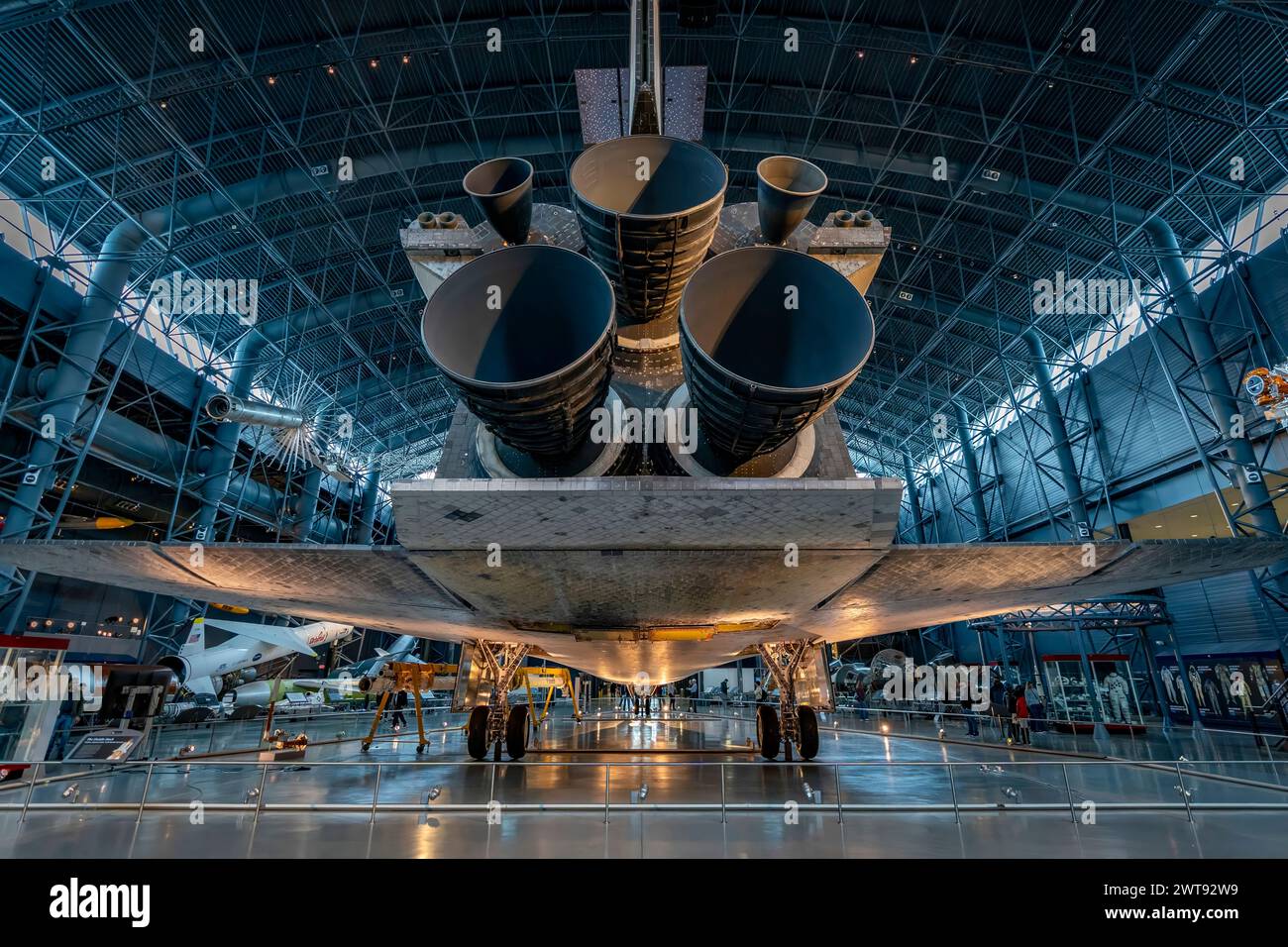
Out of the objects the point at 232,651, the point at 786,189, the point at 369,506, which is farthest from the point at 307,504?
the point at 786,189

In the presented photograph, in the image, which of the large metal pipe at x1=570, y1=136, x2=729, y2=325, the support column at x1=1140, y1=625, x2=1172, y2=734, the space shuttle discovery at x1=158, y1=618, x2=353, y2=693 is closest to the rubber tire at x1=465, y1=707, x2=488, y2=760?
the large metal pipe at x1=570, y1=136, x2=729, y2=325

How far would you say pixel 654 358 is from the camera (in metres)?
3.91

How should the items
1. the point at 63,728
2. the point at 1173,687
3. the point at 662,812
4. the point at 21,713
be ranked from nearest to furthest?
the point at 662,812
the point at 21,713
the point at 63,728
the point at 1173,687

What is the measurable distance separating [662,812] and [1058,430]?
23.5 metres

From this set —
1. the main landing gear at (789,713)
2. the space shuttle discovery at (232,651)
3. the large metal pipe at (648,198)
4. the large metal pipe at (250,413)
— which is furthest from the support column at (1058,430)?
the large metal pipe at (250,413)

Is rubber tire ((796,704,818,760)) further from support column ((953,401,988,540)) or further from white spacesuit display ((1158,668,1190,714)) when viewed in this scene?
support column ((953,401,988,540))

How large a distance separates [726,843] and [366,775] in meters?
6.73

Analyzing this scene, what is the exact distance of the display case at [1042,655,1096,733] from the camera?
16453 millimetres

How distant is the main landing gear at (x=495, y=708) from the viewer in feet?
26.2

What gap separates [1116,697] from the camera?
16.9 metres

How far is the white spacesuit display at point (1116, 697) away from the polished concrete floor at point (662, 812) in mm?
7725

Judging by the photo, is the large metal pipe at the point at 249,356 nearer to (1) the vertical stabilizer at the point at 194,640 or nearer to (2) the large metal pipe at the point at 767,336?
(1) the vertical stabilizer at the point at 194,640

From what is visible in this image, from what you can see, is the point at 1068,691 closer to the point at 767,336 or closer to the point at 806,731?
the point at 806,731

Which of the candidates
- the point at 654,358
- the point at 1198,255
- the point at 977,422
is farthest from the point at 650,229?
the point at 977,422
